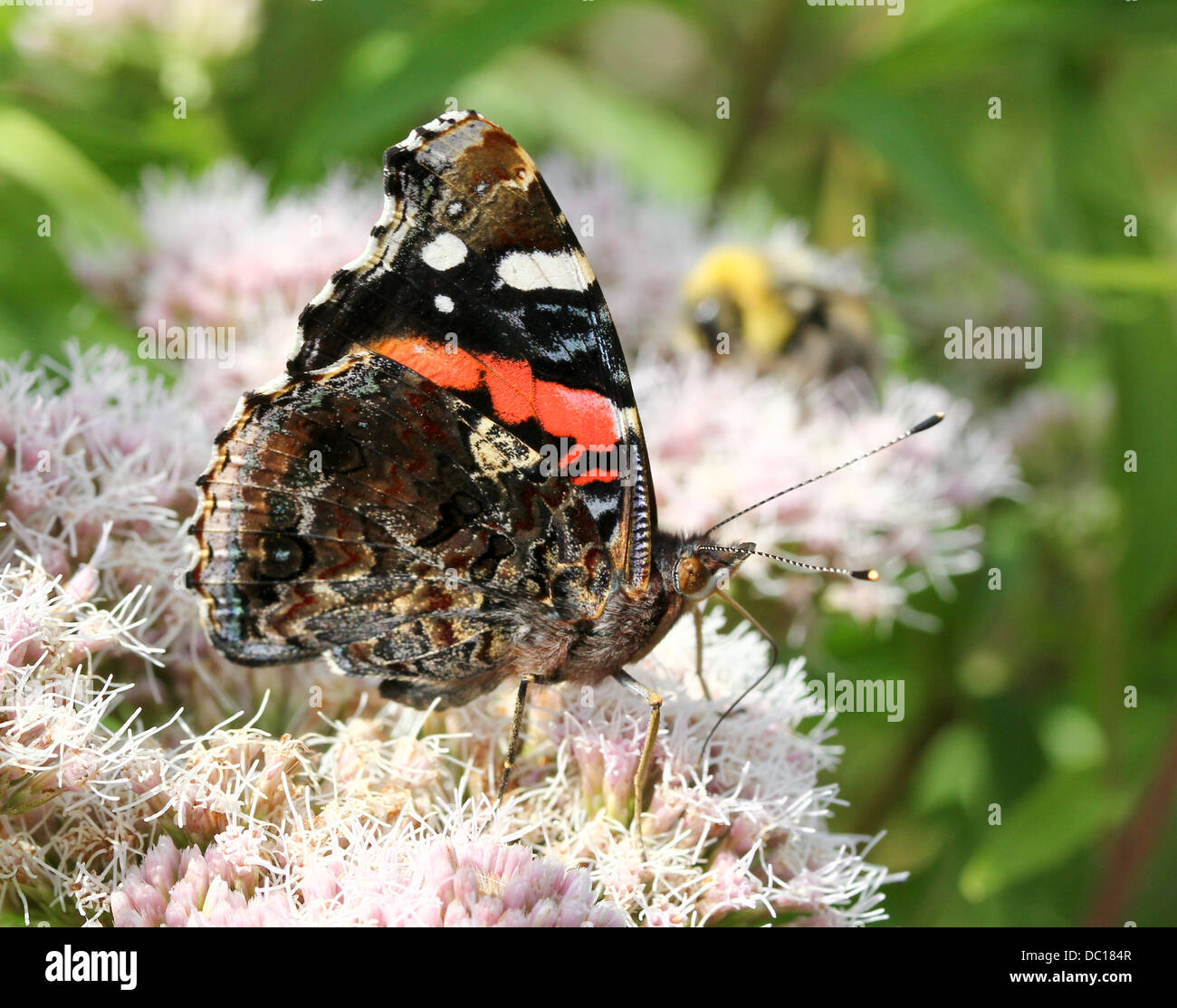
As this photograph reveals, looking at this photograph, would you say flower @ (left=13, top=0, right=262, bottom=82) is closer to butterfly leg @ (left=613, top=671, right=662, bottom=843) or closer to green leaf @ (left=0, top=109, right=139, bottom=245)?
green leaf @ (left=0, top=109, right=139, bottom=245)

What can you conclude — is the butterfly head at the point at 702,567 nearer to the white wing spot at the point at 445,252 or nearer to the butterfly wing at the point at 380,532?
the butterfly wing at the point at 380,532

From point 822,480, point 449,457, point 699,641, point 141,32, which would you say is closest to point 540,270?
point 449,457

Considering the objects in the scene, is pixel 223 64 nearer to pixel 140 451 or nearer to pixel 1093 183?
pixel 140 451

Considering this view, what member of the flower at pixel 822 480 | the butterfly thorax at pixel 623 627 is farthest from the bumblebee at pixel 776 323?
the butterfly thorax at pixel 623 627

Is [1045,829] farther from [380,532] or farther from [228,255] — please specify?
[228,255]

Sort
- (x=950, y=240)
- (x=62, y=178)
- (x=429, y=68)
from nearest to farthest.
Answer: (x=62, y=178) → (x=429, y=68) → (x=950, y=240)

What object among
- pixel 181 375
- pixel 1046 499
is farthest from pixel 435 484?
pixel 1046 499
